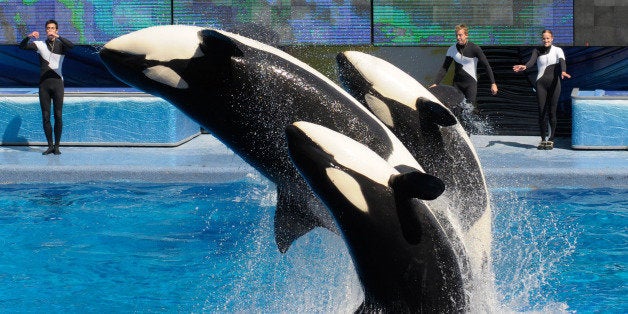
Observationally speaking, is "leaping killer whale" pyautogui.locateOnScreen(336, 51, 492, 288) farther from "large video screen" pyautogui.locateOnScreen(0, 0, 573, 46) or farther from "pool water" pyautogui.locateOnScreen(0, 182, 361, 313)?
"large video screen" pyautogui.locateOnScreen(0, 0, 573, 46)

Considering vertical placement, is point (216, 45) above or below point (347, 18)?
above

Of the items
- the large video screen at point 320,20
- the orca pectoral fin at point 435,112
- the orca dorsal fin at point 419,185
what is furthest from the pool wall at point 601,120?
the orca dorsal fin at point 419,185

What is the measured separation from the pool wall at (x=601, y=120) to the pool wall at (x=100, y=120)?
5417 mm

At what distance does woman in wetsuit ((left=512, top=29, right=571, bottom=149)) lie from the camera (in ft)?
44.8

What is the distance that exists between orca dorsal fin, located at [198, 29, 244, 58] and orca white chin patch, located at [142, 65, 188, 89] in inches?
8.4

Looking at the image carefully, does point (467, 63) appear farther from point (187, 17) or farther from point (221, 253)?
point (221, 253)

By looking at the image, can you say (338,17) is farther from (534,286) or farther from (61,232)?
(534,286)

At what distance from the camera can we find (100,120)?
14031 mm

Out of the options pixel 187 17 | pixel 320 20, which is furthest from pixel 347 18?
pixel 187 17

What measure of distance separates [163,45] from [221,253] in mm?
3874

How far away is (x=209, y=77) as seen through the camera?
18.6 ft

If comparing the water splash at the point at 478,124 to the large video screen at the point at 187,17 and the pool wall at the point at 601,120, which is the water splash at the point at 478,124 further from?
the large video screen at the point at 187,17

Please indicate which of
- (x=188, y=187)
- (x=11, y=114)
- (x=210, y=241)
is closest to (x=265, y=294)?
(x=210, y=241)

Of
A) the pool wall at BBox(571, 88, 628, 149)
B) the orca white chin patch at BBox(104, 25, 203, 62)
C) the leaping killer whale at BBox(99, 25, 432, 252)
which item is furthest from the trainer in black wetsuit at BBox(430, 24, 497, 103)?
the orca white chin patch at BBox(104, 25, 203, 62)
